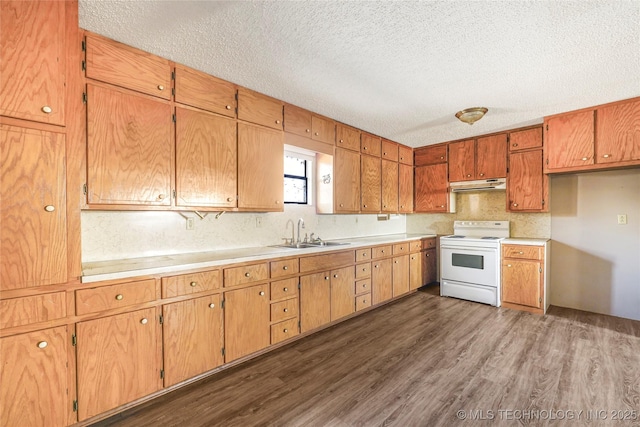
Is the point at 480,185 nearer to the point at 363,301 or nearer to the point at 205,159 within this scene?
the point at 363,301

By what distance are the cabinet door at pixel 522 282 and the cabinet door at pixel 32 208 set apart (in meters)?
4.54

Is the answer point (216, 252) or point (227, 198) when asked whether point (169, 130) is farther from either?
point (216, 252)

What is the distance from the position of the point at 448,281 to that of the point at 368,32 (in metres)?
3.71

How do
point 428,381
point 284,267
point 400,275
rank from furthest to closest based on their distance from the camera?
point 400,275 → point 284,267 → point 428,381

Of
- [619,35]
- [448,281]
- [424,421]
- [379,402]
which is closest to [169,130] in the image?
[379,402]

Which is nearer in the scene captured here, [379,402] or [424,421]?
[424,421]

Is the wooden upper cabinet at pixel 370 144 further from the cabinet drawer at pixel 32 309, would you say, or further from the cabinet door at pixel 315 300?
the cabinet drawer at pixel 32 309

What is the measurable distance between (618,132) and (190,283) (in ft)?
14.6

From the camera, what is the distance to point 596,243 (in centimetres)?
361

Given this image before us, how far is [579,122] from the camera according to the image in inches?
Answer: 128

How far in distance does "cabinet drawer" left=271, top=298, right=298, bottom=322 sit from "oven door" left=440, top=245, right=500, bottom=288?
2.68 m

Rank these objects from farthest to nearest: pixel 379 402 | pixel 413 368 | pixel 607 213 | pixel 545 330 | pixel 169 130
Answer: pixel 607 213 < pixel 545 330 < pixel 413 368 < pixel 169 130 < pixel 379 402

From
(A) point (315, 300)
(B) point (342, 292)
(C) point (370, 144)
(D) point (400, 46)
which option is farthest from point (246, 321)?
(C) point (370, 144)

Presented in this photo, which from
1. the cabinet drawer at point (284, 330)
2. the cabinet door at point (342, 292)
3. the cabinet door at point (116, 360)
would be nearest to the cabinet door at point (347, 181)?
the cabinet door at point (342, 292)
